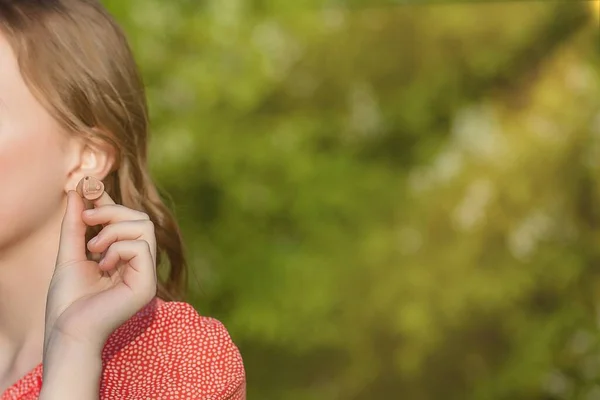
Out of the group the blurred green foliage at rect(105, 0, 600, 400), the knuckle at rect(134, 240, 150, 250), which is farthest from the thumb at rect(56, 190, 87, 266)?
the blurred green foliage at rect(105, 0, 600, 400)

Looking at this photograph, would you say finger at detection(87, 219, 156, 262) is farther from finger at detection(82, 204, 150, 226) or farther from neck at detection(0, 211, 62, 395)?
neck at detection(0, 211, 62, 395)

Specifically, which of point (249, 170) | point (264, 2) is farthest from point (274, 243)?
point (264, 2)

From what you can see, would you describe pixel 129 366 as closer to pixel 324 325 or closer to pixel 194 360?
pixel 194 360

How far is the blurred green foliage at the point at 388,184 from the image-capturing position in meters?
4.14

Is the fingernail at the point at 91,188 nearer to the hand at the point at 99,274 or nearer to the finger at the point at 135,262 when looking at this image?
the hand at the point at 99,274

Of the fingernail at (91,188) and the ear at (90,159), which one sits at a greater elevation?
the fingernail at (91,188)

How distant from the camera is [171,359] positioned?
1.79 m

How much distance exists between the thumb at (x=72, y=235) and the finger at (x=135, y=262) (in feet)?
0.29

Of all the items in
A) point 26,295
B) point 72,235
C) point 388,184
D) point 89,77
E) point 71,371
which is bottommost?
point 388,184

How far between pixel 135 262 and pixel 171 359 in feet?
0.72

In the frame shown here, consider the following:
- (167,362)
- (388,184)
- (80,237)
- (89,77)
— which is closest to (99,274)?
(80,237)

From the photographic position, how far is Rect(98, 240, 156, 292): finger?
5.49ft

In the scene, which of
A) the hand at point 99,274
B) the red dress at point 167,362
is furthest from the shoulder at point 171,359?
the hand at point 99,274

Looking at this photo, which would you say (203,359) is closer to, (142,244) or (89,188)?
(142,244)
